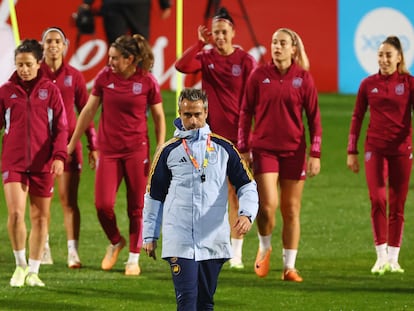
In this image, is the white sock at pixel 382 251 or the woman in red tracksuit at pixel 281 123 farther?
the white sock at pixel 382 251

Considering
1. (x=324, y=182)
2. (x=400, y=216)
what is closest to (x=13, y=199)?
(x=400, y=216)

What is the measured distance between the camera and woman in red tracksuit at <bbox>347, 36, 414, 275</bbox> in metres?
13.6

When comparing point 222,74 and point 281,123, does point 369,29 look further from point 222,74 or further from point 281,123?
point 281,123

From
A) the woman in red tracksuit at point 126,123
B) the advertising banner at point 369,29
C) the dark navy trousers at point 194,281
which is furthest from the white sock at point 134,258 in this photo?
the advertising banner at point 369,29

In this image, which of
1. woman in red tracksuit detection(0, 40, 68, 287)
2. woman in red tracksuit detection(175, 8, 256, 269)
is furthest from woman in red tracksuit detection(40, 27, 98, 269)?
woman in red tracksuit detection(0, 40, 68, 287)

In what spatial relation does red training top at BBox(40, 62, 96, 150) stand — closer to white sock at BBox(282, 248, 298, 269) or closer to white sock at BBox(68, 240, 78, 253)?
white sock at BBox(68, 240, 78, 253)

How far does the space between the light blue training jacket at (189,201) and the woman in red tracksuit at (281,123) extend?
3.21 m

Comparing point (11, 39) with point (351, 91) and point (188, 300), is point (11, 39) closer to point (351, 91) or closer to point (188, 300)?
point (351, 91)

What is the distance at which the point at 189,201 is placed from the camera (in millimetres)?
9773

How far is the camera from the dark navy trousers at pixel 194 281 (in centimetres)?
964

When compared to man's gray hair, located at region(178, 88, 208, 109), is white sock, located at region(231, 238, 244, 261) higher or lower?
lower

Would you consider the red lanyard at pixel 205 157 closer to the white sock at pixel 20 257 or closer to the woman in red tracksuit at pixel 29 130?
the woman in red tracksuit at pixel 29 130

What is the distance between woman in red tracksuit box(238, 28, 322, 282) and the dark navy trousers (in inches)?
127

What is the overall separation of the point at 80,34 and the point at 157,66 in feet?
4.80
